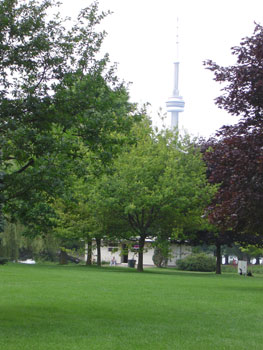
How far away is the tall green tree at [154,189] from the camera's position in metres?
46.2

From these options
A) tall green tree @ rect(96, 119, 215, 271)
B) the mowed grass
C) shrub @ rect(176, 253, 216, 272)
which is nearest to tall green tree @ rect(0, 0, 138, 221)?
the mowed grass

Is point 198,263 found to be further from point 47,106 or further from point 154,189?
point 47,106

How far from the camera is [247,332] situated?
14.1 m

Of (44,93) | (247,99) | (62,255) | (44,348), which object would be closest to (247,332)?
(44,348)

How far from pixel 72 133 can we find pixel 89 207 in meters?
33.6

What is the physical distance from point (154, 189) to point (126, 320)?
3176 cm

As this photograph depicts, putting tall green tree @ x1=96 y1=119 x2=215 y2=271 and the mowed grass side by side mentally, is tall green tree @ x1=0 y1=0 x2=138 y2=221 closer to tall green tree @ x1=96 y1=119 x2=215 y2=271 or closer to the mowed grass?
the mowed grass

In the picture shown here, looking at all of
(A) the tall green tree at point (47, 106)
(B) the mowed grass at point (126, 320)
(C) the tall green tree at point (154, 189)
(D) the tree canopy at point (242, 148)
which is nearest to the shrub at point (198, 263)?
(C) the tall green tree at point (154, 189)

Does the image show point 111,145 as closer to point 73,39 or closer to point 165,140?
point 73,39

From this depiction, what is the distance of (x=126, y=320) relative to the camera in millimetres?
15602

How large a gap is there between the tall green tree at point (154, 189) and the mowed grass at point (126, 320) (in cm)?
2174

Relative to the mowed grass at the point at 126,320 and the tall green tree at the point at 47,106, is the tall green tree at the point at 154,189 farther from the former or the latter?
the tall green tree at the point at 47,106

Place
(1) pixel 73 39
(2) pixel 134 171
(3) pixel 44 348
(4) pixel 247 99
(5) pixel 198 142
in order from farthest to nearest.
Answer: (5) pixel 198 142, (2) pixel 134 171, (4) pixel 247 99, (1) pixel 73 39, (3) pixel 44 348

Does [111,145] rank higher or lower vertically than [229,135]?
lower
